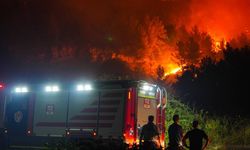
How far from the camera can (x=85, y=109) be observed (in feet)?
52.9

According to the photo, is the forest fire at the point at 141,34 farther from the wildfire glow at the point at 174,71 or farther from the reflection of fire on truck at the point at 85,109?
the reflection of fire on truck at the point at 85,109

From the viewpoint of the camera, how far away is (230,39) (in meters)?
69.1

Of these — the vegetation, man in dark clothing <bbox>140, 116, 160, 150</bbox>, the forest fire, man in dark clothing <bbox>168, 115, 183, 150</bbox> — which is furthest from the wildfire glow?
man in dark clothing <bbox>168, 115, 183, 150</bbox>

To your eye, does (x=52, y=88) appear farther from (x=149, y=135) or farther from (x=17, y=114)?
(x=149, y=135)

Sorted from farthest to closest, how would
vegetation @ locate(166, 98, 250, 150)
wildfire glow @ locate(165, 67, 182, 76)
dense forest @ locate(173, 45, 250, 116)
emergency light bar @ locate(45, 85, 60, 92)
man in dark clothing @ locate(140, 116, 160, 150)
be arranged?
wildfire glow @ locate(165, 67, 182, 76)
dense forest @ locate(173, 45, 250, 116)
vegetation @ locate(166, 98, 250, 150)
emergency light bar @ locate(45, 85, 60, 92)
man in dark clothing @ locate(140, 116, 160, 150)

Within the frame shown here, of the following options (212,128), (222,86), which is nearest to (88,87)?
(212,128)

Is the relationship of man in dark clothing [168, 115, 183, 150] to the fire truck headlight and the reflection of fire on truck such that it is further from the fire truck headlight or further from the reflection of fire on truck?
the fire truck headlight

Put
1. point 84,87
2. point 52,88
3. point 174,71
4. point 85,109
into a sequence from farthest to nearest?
point 174,71 → point 52,88 → point 84,87 → point 85,109

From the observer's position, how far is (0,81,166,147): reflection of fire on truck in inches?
595

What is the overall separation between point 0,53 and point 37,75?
5878 mm

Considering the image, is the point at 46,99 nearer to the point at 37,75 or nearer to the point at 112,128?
the point at 112,128

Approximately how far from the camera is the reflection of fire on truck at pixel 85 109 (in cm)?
1511

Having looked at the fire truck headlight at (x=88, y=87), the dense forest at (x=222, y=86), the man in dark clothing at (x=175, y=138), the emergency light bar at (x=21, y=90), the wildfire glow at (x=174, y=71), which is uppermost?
the wildfire glow at (x=174, y=71)

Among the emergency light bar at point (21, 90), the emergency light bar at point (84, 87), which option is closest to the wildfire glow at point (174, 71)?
the emergency light bar at point (21, 90)
